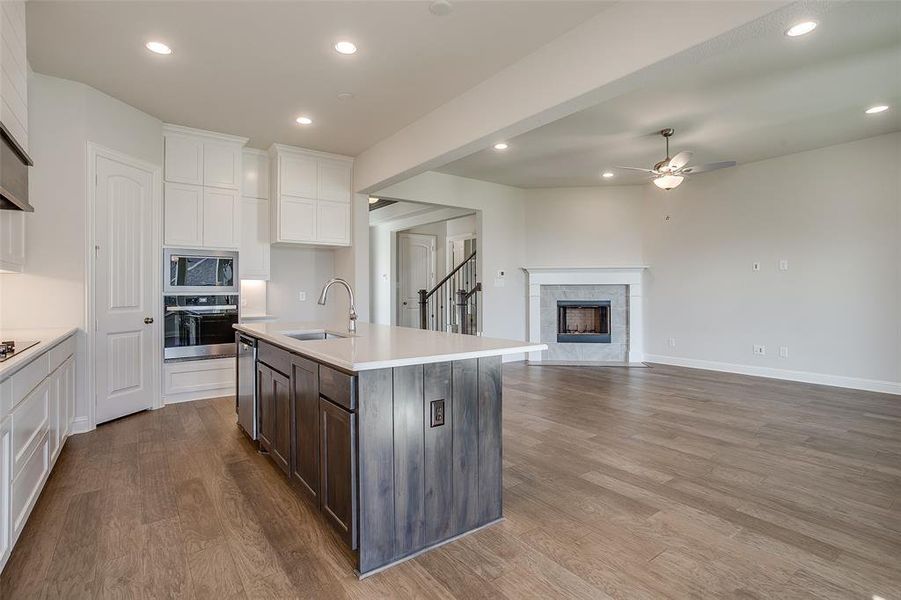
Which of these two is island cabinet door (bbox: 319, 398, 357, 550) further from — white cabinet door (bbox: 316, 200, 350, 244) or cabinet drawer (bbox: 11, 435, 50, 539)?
white cabinet door (bbox: 316, 200, 350, 244)

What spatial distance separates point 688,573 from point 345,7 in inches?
131

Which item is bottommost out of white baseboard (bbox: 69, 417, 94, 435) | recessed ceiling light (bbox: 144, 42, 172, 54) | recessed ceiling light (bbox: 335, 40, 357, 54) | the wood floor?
the wood floor

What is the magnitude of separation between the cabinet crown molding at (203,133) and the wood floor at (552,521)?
9.21ft

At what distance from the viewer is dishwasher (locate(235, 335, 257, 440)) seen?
3.22 metres

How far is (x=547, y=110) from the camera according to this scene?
3.00m

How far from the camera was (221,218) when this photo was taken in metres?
4.79

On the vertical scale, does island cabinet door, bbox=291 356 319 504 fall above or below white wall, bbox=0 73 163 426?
below

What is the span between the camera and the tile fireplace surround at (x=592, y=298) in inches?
278

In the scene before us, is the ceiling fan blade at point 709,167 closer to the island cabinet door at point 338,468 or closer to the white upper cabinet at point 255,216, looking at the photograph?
the island cabinet door at point 338,468

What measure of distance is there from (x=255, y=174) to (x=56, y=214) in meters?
2.05

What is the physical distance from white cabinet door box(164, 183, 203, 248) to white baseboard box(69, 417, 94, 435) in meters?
1.71

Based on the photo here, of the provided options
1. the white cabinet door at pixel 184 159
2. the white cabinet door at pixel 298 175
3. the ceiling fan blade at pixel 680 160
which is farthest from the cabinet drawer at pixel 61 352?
the ceiling fan blade at pixel 680 160

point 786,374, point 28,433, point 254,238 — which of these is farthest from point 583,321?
point 28,433

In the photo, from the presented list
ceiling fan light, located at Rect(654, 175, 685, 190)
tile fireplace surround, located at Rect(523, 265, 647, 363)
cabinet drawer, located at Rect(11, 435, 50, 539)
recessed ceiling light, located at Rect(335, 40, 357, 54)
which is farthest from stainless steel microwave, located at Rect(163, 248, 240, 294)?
ceiling fan light, located at Rect(654, 175, 685, 190)
